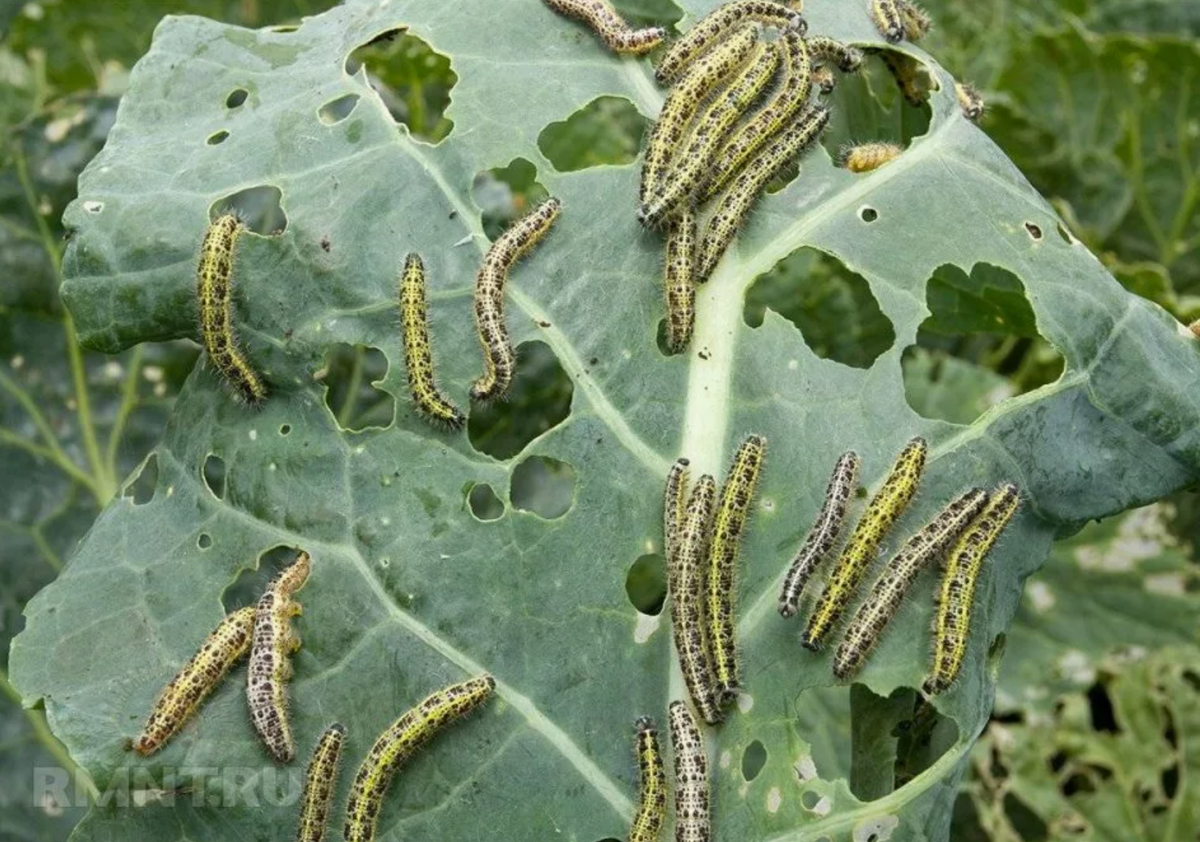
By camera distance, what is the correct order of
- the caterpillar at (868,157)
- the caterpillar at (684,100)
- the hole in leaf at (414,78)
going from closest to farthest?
1. the caterpillar at (684,100)
2. the caterpillar at (868,157)
3. the hole in leaf at (414,78)

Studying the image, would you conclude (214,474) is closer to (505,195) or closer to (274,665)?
(274,665)

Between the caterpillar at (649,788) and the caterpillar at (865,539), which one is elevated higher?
the caterpillar at (865,539)

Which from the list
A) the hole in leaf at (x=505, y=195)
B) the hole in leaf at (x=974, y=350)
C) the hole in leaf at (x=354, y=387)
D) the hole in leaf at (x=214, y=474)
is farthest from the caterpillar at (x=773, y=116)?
the hole in leaf at (x=354, y=387)

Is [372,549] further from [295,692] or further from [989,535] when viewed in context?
[989,535]

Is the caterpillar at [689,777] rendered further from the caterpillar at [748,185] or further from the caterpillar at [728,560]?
the caterpillar at [748,185]

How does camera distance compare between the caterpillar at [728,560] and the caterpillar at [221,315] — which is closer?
the caterpillar at [728,560]

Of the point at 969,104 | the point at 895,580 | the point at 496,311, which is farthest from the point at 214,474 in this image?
the point at 969,104
